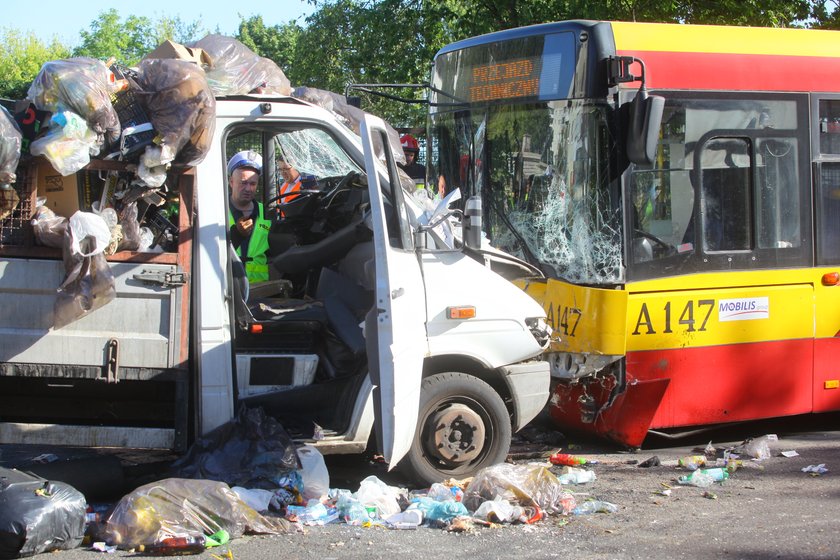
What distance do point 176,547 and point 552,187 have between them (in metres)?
3.66

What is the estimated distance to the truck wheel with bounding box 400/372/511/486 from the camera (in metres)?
5.80

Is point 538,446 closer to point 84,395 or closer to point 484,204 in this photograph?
point 484,204

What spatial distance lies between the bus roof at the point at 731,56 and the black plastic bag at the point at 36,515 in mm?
4577

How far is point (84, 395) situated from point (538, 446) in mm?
3351

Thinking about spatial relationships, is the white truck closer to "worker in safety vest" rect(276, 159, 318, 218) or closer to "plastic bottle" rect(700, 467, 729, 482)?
"worker in safety vest" rect(276, 159, 318, 218)

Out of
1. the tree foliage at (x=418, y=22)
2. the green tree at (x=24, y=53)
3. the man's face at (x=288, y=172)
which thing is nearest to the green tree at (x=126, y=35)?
the green tree at (x=24, y=53)

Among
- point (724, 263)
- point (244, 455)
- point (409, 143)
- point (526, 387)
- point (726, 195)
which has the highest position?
point (409, 143)

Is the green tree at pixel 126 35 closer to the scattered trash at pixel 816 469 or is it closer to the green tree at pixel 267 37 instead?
the green tree at pixel 267 37

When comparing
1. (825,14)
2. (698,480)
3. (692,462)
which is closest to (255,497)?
(698,480)

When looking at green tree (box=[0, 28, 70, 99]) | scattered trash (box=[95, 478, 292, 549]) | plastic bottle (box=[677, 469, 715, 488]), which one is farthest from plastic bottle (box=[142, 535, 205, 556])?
green tree (box=[0, 28, 70, 99])

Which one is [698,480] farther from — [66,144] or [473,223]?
[66,144]

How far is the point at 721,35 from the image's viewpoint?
7.12 metres

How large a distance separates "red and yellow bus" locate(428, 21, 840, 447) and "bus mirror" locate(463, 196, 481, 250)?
916mm

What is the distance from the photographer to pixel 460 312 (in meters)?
5.78
